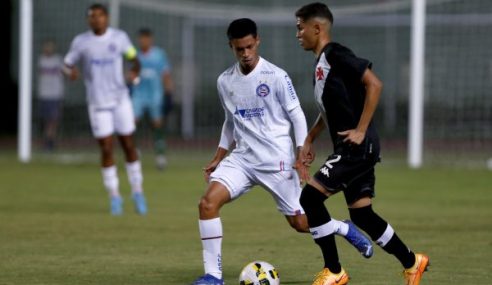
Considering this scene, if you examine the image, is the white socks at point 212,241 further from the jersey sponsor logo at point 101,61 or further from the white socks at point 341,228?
the jersey sponsor logo at point 101,61

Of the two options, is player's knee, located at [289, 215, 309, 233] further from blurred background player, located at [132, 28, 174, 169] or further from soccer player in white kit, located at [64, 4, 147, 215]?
blurred background player, located at [132, 28, 174, 169]

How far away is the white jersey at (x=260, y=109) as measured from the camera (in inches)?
371

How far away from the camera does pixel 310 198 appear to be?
8812 mm

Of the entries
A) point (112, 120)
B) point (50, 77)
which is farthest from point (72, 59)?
point (50, 77)

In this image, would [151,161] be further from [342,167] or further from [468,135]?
[342,167]

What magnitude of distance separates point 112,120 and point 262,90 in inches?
237

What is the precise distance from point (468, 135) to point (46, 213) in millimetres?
10314

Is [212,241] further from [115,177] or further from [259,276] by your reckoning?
[115,177]

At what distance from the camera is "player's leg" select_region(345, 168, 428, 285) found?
8.91 m

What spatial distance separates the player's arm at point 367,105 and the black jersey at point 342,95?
4.4 inches

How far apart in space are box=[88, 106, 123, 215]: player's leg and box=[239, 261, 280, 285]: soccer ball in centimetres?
615

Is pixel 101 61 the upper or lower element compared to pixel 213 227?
upper

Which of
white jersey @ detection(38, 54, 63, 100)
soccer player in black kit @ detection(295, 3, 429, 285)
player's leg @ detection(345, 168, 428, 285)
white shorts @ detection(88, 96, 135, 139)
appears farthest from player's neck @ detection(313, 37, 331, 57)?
white jersey @ detection(38, 54, 63, 100)

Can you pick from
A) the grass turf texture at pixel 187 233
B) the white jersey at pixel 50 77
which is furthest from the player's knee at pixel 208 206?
the white jersey at pixel 50 77
